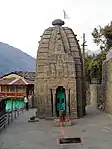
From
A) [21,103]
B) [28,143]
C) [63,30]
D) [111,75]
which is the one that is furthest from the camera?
[21,103]

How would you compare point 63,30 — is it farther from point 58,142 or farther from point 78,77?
point 58,142

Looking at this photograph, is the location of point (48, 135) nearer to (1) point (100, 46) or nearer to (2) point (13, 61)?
(1) point (100, 46)

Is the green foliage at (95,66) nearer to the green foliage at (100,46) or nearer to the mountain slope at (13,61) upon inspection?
the green foliage at (100,46)

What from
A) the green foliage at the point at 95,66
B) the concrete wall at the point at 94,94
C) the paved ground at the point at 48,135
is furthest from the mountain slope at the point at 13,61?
the paved ground at the point at 48,135

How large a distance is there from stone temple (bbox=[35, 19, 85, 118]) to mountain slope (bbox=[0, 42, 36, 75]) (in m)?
84.1

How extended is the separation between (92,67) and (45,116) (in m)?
17.9

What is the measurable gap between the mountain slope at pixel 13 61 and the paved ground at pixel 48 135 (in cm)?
9049

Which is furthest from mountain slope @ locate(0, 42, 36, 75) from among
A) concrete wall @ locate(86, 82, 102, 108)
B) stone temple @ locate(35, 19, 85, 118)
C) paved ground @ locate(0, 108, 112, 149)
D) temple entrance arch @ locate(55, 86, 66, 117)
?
paved ground @ locate(0, 108, 112, 149)

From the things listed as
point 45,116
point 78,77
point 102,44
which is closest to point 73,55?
point 78,77

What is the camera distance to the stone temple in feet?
94.0

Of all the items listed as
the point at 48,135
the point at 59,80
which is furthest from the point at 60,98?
the point at 48,135

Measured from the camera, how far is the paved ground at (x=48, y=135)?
16234 millimetres

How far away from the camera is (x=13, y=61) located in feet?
443

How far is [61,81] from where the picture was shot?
94.5ft
